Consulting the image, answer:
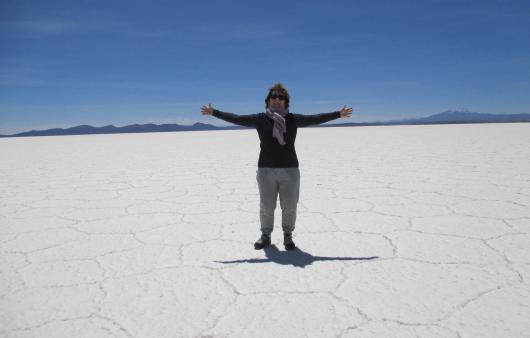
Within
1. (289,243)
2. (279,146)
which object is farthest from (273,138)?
(289,243)

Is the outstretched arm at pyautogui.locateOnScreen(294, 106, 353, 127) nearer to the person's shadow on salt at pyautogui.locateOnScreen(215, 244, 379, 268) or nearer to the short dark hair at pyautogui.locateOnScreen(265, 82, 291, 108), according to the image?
the short dark hair at pyautogui.locateOnScreen(265, 82, 291, 108)

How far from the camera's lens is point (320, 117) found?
2.18 meters

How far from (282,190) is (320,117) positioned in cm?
45

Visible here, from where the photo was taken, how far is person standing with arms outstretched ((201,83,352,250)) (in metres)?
2.14

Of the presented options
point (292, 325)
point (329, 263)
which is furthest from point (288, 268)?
point (292, 325)

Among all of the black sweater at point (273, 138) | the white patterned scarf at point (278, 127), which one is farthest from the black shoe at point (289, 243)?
the white patterned scarf at point (278, 127)

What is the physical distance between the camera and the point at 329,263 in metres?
2.01

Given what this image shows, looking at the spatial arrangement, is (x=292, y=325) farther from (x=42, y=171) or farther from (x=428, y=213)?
(x=42, y=171)

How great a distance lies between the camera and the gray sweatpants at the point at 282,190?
215 cm

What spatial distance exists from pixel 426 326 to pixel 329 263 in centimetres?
66

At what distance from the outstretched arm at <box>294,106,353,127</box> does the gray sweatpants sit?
0.27 m

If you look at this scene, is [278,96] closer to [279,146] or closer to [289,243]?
[279,146]

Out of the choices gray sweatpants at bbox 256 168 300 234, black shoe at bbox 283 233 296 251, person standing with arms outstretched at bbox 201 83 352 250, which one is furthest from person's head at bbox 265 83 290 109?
black shoe at bbox 283 233 296 251

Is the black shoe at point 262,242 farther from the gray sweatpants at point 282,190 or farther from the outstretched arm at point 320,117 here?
the outstretched arm at point 320,117
